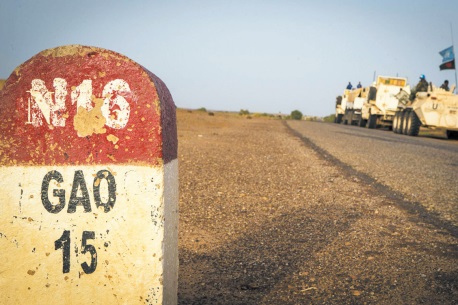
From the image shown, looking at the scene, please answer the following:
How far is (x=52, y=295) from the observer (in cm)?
148

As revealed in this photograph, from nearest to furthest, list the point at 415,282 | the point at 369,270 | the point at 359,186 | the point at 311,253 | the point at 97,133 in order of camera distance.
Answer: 1. the point at 97,133
2. the point at 415,282
3. the point at 369,270
4. the point at 311,253
5. the point at 359,186

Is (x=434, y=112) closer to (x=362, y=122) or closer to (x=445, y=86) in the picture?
(x=445, y=86)

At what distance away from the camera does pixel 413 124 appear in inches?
668

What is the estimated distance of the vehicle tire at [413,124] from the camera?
16.9m

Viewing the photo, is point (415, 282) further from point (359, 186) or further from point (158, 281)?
point (359, 186)

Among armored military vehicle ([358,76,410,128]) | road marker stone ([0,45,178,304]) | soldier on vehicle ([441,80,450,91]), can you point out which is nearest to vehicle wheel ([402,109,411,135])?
soldier on vehicle ([441,80,450,91])

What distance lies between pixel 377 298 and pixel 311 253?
26.7 inches

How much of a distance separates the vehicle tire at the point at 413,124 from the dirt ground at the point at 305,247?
1314cm

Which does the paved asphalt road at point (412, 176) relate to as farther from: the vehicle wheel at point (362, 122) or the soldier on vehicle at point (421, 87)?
the vehicle wheel at point (362, 122)

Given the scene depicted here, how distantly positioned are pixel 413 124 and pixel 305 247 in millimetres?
15909

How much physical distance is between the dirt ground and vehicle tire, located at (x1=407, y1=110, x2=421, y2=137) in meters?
13.1

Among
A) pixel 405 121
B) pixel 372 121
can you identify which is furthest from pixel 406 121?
pixel 372 121

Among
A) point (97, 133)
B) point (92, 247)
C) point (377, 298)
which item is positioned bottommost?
point (377, 298)

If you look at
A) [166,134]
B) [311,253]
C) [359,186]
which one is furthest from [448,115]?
[166,134]
